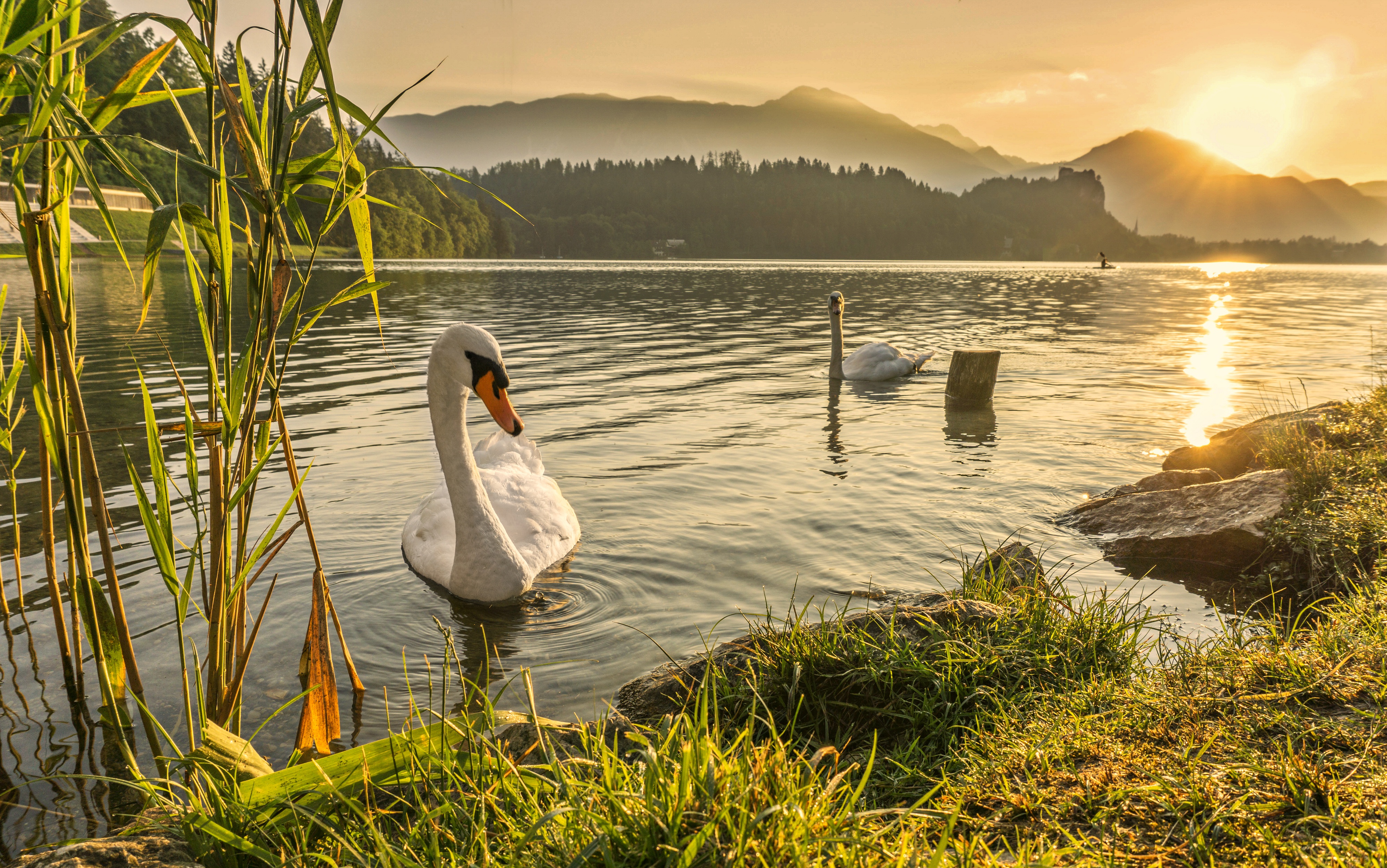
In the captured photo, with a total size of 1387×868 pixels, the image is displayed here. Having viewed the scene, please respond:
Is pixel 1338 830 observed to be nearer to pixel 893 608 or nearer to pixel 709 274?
pixel 893 608

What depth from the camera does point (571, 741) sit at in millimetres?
3066

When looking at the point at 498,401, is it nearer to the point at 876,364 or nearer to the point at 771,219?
the point at 876,364

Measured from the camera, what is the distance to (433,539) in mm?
5914

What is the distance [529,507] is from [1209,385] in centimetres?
1345

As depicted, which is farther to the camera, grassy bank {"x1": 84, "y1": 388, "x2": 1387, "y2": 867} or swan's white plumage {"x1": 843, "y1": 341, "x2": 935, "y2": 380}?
swan's white plumage {"x1": 843, "y1": 341, "x2": 935, "y2": 380}

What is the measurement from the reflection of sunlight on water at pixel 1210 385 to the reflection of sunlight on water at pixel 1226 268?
244 feet

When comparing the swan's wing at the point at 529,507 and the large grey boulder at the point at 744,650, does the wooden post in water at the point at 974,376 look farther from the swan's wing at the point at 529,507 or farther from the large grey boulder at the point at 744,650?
the large grey boulder at the point at 744,650

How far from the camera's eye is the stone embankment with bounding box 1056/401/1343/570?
5.74m

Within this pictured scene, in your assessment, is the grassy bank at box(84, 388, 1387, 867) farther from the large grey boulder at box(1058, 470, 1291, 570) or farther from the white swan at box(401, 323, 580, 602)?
the white swan at box(401, 323, 580, 602)

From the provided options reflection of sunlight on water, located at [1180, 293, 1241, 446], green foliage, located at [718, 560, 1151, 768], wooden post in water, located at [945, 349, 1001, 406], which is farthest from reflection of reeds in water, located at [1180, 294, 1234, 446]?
green foliage, located at [718, 560, 1151, 768]

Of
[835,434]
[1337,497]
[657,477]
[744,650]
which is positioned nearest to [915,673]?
[744,650]

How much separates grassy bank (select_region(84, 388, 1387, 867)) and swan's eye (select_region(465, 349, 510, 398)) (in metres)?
2.48

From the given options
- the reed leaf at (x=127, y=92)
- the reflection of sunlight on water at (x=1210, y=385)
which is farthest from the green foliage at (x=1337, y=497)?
the reed leaf at (x=127, y=92)

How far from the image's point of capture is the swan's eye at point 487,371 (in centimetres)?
518
